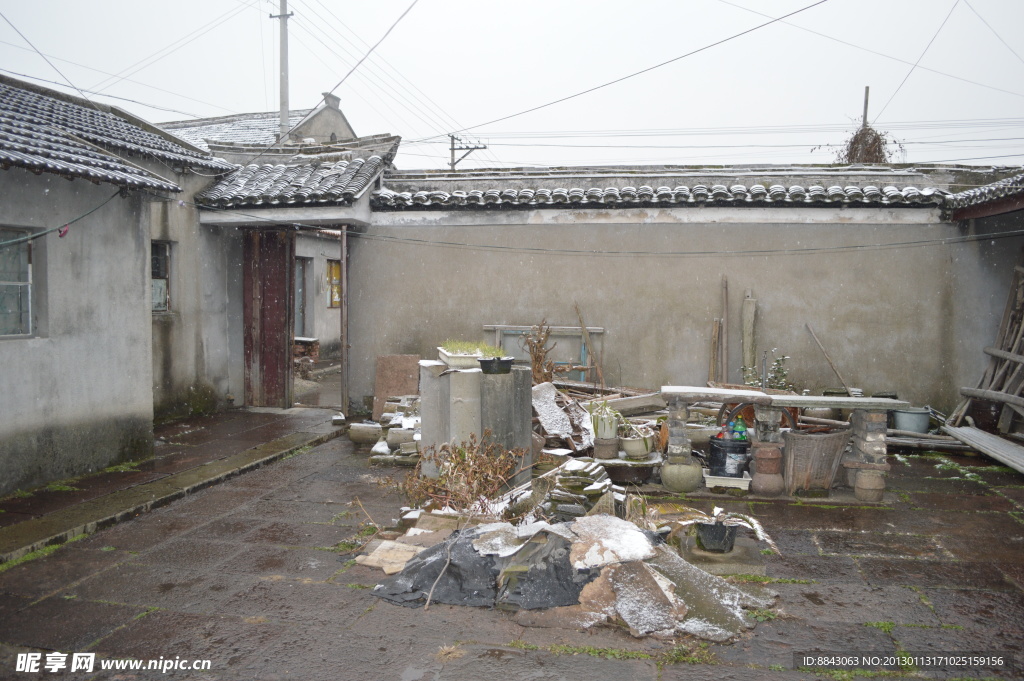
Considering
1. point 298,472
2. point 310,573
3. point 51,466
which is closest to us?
point 310,573

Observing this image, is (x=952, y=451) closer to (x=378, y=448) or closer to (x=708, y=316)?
(x=708, y=316)

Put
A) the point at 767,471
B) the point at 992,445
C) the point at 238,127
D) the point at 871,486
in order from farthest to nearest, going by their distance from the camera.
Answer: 1. the point at 238,127
2. the point at 992,445
3. the point at 767,471
4. the point at 871,486

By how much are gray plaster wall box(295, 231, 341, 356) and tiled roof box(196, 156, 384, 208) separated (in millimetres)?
5599

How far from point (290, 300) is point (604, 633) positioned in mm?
9148

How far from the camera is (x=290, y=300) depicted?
11.9m

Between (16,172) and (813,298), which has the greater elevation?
(16,172)

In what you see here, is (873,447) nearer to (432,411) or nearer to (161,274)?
(432,411)

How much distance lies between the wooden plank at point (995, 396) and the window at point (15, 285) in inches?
459

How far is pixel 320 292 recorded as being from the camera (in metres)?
18.6

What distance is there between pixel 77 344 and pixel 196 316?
3.74 metres

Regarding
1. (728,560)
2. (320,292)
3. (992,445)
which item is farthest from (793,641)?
(320,292)

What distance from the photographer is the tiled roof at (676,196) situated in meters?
9.97

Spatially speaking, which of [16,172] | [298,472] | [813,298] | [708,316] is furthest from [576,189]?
[16,172]

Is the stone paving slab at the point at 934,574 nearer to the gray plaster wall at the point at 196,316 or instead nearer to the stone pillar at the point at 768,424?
the stone pillar at the point at 768,424
